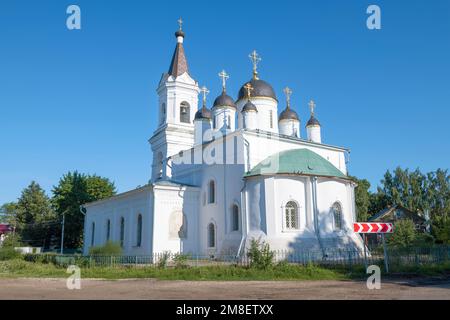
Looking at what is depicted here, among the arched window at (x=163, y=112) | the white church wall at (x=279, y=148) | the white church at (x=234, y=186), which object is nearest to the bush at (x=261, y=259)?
the white church at (x=234, y=186)

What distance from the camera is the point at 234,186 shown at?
2295cm

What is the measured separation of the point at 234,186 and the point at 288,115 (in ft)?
31.4

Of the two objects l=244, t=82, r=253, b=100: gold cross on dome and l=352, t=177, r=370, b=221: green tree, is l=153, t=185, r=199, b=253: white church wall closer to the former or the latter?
l=244, t=82, r=253, b=100: gold cross on dome

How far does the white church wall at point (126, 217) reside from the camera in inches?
953

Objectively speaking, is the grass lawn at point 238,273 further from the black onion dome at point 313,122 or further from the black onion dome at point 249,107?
the black onion dome at point 313,122

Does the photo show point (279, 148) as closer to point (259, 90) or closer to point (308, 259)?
point (259, 90)

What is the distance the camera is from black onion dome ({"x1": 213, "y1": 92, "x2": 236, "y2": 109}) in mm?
27766

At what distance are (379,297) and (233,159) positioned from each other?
49.8 ft

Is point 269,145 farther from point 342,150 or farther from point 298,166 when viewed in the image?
point 342,150

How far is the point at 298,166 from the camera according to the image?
21891 mm

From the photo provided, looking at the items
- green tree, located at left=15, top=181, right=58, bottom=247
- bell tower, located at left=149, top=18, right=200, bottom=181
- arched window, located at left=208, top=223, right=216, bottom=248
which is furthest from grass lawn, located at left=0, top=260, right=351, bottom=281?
green tree, located at left=15, top=181, right=58, bottom=247

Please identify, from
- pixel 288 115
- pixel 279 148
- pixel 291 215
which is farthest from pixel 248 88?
pixel 291 215

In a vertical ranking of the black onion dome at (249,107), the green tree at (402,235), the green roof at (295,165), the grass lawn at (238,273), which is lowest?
the grass lawn at (238,273)
